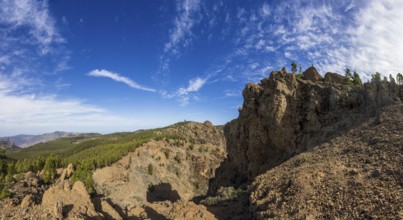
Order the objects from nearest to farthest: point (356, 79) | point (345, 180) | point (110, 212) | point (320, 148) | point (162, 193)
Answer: point (345, 180)
point (320, 148)
point (110, 212)
point (356, 79)
point (162, 193)

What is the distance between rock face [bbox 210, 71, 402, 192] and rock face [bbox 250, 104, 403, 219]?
3428 millimetres

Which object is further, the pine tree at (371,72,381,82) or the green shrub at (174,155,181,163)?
the green shrub at (174,155,181,163)

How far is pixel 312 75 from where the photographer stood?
4562 cm

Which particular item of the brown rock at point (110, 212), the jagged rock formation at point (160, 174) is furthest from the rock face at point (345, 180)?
the jagged rock formation at point (160, 174)

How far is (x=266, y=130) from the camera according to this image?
41656mm

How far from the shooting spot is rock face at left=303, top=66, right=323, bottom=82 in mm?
44603

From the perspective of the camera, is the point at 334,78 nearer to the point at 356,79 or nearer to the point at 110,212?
the point at 356,79

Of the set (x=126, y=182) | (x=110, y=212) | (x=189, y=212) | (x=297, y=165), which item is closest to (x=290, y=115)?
(x=297, y=165)

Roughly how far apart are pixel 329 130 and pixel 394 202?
53.2 ft

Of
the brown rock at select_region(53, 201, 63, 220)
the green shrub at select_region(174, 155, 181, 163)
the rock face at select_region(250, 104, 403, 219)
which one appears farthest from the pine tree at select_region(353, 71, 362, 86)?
the green shrub at select_region(174, 155, 181, 163)

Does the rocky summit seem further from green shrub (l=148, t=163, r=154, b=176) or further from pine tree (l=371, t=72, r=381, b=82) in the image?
green shrub (l=148, t=163, r=154, b=176)

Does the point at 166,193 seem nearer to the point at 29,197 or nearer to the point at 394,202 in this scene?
the point at 29,197

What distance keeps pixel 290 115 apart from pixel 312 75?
11.2 meters

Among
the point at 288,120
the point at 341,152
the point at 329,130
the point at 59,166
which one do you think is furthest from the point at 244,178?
the point at 59,166
